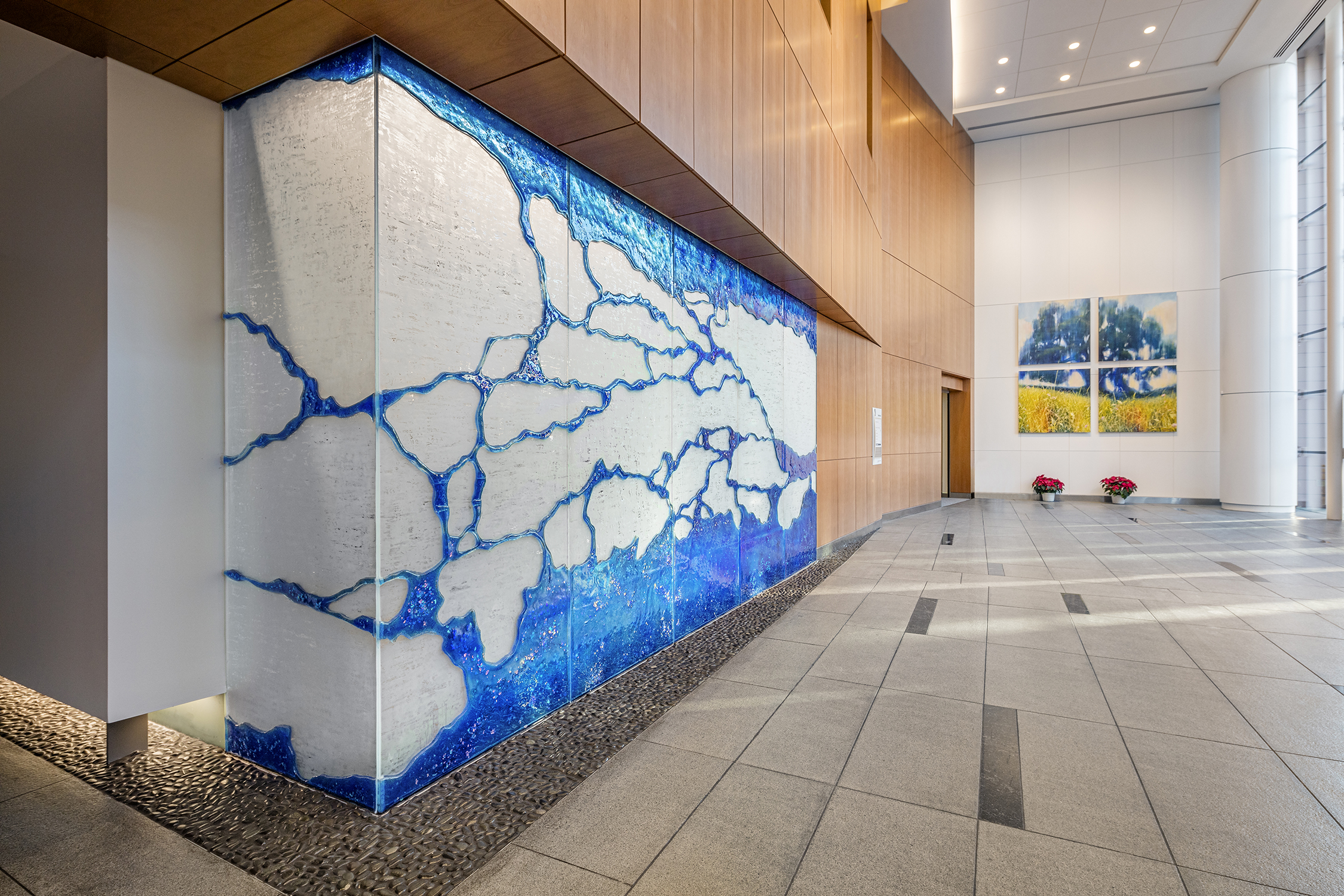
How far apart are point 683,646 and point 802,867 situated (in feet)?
7.17

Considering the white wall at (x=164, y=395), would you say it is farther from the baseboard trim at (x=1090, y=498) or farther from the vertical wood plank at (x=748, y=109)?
the baseboard trim at (x=1090, y=498)

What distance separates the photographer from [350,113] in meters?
2.21

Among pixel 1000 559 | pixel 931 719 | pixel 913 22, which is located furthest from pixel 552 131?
pixel 913 22

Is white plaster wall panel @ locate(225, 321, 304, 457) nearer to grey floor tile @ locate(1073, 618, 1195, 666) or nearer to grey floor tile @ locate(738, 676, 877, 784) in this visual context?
grey floor tile @ locate(738, 676, 877, 784)

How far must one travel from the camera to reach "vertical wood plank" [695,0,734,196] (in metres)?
3.41

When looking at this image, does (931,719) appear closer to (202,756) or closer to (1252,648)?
(1252,648)

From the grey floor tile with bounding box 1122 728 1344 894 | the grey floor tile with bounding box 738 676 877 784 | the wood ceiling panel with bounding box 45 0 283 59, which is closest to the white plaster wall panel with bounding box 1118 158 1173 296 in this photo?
the grey floor tile with bounding box 1122 728 1344 894

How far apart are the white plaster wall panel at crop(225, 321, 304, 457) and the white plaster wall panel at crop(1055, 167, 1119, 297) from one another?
15.8 metres

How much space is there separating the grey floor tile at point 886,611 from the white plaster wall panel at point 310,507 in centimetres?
347

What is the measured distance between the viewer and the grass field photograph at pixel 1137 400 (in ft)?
42.7

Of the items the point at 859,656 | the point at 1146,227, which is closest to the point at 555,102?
the point at 859,656

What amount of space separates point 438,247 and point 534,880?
7.15 ft

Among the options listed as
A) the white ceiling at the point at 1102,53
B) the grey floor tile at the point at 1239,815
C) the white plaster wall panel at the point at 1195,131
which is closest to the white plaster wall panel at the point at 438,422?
the grey floor tile at the point at 1239,815

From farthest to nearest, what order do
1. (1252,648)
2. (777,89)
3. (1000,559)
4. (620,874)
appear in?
(1000,559)
(777,89)
(1252,648)
(620,874)
